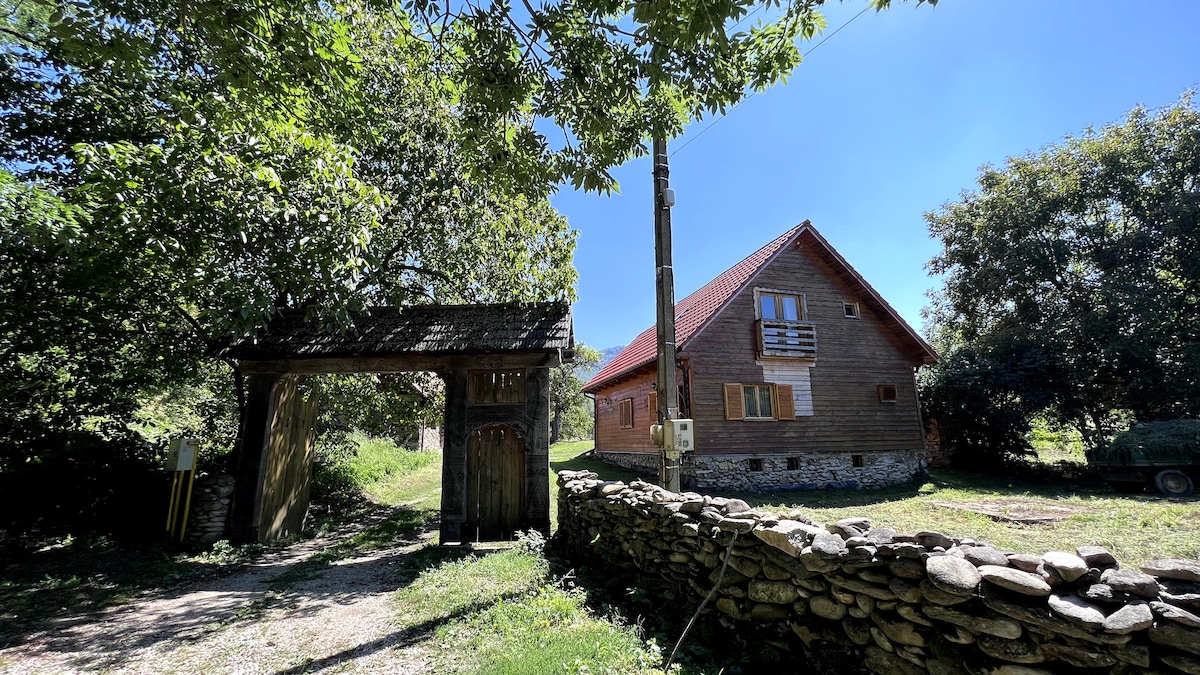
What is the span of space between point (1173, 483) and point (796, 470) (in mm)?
8879

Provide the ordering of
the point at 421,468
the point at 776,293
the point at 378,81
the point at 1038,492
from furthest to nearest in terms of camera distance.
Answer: the point at 421,468 → the point at 776,293 → the point at 1038,492 → the point at 378,81

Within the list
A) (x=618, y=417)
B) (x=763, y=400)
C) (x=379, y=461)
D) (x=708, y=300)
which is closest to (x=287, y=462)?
(x=379, y=461)

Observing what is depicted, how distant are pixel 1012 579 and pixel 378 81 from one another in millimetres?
11718

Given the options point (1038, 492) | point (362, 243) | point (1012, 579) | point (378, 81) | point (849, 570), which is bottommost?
point (1038, 492)

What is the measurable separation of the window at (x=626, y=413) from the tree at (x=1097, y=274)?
43.0ft

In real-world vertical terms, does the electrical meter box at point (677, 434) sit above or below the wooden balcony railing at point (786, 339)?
below

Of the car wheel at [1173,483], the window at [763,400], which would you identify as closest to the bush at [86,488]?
the window at [763,400]

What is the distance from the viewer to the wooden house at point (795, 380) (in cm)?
1455

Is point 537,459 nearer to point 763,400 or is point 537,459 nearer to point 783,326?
point 763,400

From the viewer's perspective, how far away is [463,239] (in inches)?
431

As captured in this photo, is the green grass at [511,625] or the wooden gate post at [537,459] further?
the wooden gate post at [537,459]

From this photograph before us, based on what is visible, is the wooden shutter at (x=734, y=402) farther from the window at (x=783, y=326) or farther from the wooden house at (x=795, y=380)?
the window at (x=783, y=326)

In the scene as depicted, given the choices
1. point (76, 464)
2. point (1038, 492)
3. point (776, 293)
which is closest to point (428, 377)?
point (76, 464)

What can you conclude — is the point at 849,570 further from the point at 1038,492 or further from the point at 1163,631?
the point at 1038,492
